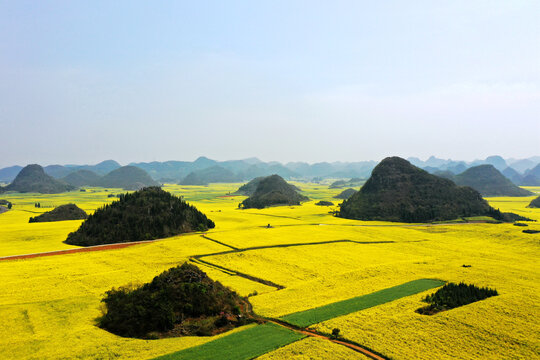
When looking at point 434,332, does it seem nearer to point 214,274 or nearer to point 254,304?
point 254,304

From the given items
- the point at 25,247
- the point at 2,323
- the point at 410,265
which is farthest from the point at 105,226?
the point at 410,265

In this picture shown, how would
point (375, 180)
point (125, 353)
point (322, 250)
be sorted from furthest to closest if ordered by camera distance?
point (375, 180) → point (322, 250) → point (125, 353)

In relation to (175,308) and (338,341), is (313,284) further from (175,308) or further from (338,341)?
(175,308)

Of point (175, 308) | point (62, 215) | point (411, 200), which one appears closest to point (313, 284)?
point (175, 308)

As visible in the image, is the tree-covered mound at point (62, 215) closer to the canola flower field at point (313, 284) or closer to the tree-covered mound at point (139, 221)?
the canola flower field at point (313, 284)

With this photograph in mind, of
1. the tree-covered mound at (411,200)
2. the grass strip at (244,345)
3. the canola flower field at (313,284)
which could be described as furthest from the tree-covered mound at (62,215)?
the grass strip at (244,345)

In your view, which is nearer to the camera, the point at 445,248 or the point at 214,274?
the point at 214,274

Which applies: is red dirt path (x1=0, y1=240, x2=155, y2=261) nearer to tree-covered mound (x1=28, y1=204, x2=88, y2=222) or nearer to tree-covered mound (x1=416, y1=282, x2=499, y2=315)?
tree-covered mound (x1=28, y1=204, x2=88, y2=222)

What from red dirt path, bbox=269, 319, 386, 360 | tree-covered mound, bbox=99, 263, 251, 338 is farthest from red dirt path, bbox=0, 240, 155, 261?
red dirt path, bbox=269, 319, 386, 360
